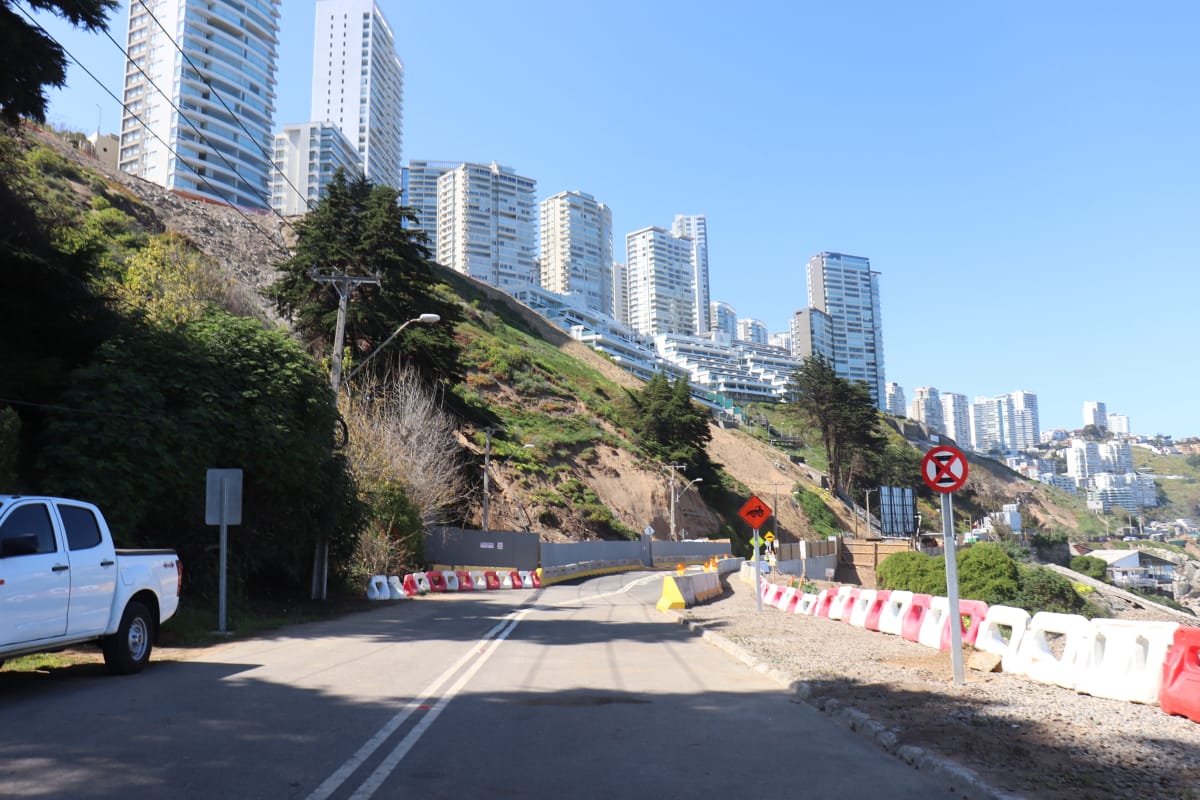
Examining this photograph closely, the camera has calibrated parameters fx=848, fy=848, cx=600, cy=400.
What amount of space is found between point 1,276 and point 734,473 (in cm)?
8982

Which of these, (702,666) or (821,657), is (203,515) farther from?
(821,657)

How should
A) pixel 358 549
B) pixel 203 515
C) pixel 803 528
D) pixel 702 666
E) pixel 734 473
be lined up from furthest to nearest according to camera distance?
pixel 734 473 < pixel 803 528 < pixel 358 549 < pixel 203 515 < pixel 702 666

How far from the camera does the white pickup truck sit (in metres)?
8.09

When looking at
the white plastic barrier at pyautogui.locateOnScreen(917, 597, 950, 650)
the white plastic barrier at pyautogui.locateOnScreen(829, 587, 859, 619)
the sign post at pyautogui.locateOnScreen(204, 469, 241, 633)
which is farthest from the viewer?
the white plastic barrier at pyautogui.locateOnScreen(829, 587, 859, 619)

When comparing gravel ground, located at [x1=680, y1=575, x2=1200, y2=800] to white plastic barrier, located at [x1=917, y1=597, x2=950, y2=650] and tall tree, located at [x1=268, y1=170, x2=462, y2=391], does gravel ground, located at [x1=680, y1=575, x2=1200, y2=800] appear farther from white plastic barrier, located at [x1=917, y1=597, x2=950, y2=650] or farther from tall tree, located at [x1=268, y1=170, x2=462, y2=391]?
tall tree, located at [x1=268, y1=170, x2=462, y2=391]

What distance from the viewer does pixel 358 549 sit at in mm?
27562

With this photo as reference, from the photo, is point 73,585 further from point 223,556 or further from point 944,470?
point 944,470

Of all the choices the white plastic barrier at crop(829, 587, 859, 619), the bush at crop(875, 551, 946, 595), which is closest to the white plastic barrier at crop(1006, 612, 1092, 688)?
the white plastic barrier at crop(829, 587, 859, 619)

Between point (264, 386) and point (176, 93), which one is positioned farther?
point (176, 93)

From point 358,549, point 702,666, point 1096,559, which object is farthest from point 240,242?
point 1096,559

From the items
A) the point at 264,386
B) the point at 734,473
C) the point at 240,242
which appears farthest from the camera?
the point at 734,473

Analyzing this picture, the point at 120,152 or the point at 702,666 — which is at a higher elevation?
the point at 120,152

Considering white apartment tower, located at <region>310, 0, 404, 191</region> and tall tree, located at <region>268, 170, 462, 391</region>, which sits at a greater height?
white apartment tower, located at <region>310, 0, 404, 191</region>

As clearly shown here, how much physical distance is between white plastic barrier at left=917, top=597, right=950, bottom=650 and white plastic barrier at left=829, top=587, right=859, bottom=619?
4.52m
